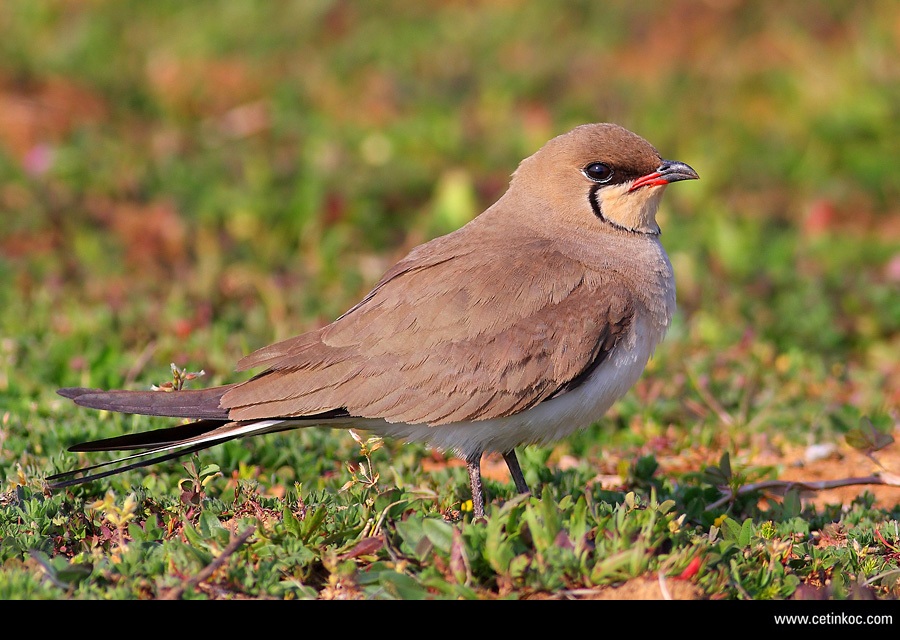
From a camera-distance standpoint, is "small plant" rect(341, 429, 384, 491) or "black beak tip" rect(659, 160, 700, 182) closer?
"small plant" rect(341, 429, 384, 491)

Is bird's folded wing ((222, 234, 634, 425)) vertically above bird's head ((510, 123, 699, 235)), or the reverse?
bird's head ((510, 123, 699, 235))

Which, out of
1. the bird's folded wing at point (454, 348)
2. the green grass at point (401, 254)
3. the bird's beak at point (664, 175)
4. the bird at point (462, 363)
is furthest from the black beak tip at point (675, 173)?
the green grass at point (401, 254)

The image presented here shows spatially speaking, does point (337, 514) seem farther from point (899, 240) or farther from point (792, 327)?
point (899, 240)

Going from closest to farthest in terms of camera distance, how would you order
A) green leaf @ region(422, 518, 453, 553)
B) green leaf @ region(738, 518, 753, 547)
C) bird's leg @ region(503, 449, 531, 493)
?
green leaf @ region(422, 518, 453, 553)
green leaf @ region(738, 518, 753, 547)
bird's leg @ region(503, 449, 531, 493)

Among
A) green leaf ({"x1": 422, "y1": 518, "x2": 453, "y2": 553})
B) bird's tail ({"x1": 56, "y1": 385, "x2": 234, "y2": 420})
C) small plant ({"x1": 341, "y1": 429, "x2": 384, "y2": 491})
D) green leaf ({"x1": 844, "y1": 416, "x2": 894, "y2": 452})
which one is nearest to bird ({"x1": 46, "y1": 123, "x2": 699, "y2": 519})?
bird's tail ({"x1": 56, "y1": 385, "x2": 234, "y2": 420})

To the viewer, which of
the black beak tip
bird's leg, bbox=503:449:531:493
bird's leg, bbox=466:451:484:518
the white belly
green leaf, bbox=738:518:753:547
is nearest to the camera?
green leaf, bbox=738:518:753:547

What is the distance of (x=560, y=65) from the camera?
1110 cm

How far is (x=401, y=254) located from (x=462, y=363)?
3.75 m

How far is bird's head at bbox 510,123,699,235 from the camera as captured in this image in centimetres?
532

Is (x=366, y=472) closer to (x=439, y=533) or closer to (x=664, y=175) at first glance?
(x=439, y=533)

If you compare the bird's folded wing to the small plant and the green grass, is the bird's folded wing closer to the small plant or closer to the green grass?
the small plant

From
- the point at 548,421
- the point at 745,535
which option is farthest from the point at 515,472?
the point at 745,535

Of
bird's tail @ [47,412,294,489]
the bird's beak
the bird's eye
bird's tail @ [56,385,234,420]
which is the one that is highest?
the bird's eye
